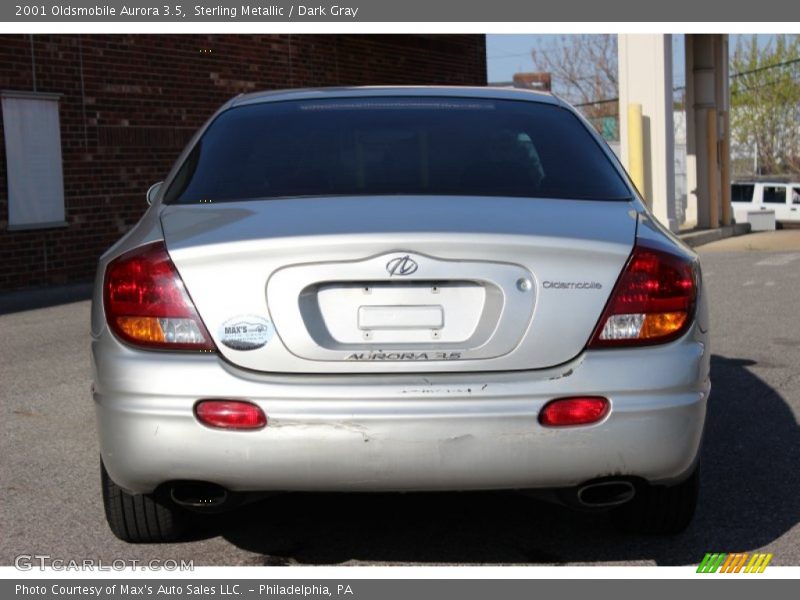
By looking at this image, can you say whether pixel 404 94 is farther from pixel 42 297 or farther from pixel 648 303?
pixel 42 297

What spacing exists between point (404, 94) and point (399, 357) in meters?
1.64

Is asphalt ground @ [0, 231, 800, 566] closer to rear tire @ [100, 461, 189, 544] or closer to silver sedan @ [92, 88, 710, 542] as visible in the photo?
rear tire @ [100, 461, 189, 544]

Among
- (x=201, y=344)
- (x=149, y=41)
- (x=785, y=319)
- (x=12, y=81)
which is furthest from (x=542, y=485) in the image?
(x=149, y=41)

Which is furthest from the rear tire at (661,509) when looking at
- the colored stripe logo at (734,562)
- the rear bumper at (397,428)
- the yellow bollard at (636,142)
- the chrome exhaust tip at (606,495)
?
the yellow bollard at (636,142)

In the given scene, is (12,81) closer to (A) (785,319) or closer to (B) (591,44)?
(A) (785,319)

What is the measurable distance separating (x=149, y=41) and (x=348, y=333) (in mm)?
13866

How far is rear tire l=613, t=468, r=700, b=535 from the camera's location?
13.4 ft

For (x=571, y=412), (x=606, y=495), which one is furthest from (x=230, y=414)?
(x=606, y=495)

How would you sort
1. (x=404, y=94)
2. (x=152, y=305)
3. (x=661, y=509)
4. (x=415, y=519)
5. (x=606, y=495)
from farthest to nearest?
1. (x=404, y=94)
2. (x=415, y=519)
3. (x=661, y=509)
4. (x=606, y=495)
5. (x=152, y=305)

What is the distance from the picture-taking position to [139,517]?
13.3 feet

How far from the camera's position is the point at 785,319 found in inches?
407

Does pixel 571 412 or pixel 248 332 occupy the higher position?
pixel 248 332

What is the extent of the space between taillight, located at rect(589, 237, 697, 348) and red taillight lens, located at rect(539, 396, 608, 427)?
167 mm

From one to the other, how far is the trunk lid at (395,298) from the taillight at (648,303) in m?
0.05
